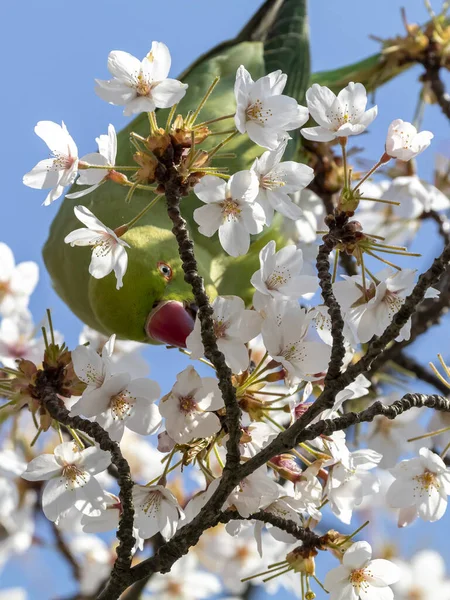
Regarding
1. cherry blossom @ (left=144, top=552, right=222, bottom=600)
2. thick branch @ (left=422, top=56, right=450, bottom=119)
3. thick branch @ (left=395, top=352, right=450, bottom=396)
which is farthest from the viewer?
cherry blossom @ (left=144, top=552, right=222, bottom=600)

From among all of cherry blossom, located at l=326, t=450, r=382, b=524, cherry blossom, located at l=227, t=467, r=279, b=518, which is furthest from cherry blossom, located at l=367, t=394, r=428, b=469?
cherry blossom, located at l=227, t=467, r=279, b=518

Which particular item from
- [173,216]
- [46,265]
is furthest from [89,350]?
[46,265]

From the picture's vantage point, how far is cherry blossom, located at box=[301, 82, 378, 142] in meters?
1.80

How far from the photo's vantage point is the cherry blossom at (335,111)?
5.89 ft

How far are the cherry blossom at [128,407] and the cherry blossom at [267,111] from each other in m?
0.61

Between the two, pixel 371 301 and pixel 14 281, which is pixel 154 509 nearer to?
pixel 371 301

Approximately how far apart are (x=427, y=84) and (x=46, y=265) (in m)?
1.95

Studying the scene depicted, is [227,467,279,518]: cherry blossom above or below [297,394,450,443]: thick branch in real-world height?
below

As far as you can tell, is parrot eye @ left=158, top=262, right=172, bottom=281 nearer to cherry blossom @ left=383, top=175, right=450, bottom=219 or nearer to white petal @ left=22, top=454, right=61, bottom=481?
white petal @ left=22, top=454, right=61, bottom=481

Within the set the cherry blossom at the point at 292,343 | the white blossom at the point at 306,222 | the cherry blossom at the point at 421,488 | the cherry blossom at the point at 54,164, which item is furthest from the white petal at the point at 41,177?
the white blossom at the point at 306,222

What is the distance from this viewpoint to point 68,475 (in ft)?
6.10

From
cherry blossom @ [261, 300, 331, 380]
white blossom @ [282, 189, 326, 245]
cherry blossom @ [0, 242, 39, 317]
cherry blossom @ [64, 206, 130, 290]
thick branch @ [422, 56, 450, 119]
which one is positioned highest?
thick branch @ [422, 56, 450, 119]

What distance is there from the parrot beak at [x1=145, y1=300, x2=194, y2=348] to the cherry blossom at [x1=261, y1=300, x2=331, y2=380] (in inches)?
24.0

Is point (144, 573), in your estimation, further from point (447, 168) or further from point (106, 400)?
point (447, 168)
